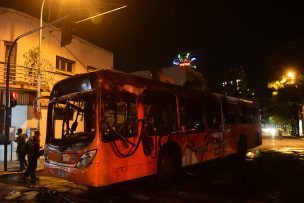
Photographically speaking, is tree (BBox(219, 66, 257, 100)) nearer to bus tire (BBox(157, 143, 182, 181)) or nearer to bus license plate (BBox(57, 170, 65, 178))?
bus tire (BBox(157, 143, 182, 181))

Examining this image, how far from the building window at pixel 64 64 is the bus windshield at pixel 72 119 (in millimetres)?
13110

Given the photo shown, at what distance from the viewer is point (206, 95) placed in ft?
44.0

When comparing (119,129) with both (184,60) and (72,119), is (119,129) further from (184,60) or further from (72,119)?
(184,60)

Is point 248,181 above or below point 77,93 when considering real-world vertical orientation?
below

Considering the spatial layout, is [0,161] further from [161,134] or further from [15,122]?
[161,134]

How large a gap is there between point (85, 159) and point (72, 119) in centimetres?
169

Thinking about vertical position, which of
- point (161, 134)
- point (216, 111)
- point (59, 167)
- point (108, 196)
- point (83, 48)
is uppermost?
point (83, 48)

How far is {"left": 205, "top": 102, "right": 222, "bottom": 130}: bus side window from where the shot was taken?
43.5 ft

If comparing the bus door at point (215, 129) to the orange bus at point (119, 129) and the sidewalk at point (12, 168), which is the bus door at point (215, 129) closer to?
the orange bus at point (119, 129)

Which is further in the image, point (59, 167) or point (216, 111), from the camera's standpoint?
point (216, 111)

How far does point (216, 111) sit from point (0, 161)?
11.5 meters

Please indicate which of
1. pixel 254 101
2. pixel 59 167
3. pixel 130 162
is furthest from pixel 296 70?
pixel 59 167

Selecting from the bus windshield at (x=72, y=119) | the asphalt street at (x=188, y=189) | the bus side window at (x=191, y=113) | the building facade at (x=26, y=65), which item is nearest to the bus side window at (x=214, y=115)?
the bus side window at (x=191, y=113)

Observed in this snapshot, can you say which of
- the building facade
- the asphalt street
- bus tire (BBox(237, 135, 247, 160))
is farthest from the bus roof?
the building facade
